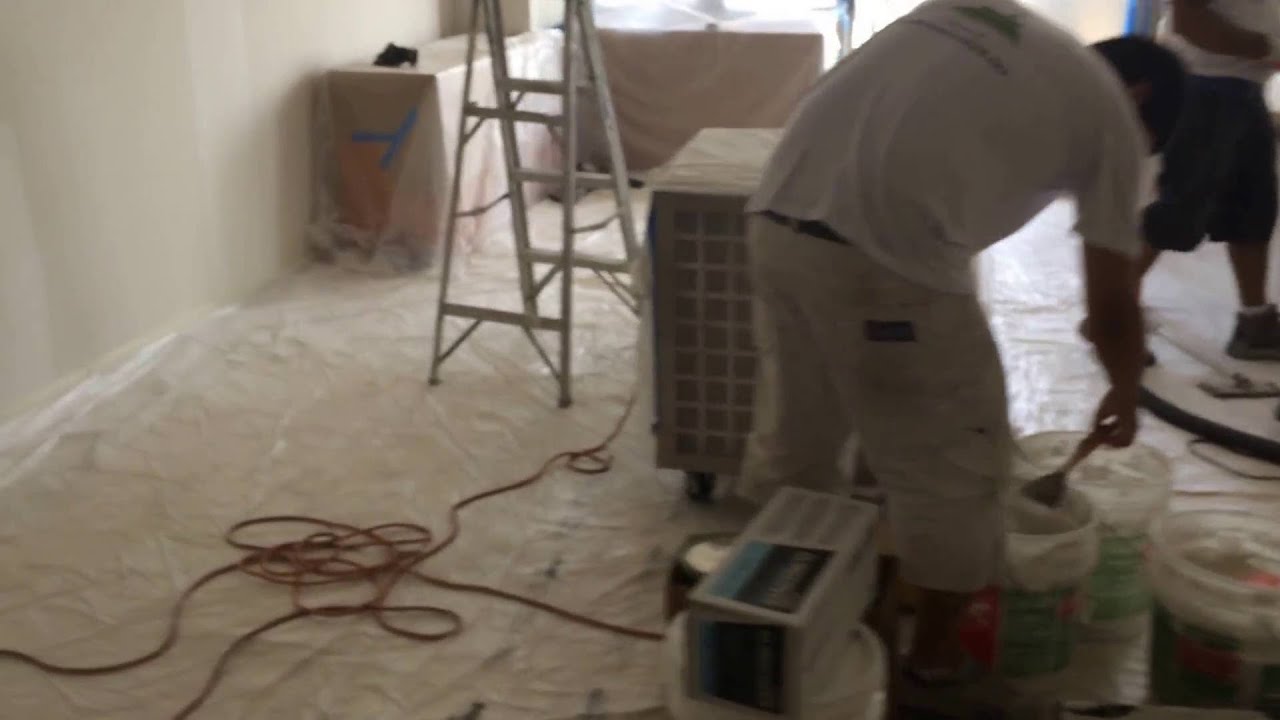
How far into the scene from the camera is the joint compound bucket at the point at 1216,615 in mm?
1604

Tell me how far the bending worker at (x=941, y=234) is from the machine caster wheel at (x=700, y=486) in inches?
27.6

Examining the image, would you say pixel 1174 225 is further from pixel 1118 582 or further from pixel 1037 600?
pixel 1037 600

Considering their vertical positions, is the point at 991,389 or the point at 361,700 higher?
the point at 991,389

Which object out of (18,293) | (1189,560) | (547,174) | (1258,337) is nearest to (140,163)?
(18,293)

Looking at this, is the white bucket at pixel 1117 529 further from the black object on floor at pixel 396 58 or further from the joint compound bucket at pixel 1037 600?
the black object on floor at pixel 396 58

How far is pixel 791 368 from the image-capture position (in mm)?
1708

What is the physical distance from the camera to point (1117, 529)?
6.14 feet

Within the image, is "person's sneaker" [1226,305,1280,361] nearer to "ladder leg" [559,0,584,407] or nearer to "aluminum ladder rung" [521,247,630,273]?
"aluminum ladder rung" [521,247,630,273]

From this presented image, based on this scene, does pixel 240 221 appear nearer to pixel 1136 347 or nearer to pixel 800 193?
pixel 800 193

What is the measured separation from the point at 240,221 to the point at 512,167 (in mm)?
1054

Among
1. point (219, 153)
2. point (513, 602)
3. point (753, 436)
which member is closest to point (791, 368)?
point (753, 436)

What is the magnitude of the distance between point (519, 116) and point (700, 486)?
1018 millimetres

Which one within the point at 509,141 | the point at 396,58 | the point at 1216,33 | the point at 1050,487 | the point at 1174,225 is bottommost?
the point at 1050,487

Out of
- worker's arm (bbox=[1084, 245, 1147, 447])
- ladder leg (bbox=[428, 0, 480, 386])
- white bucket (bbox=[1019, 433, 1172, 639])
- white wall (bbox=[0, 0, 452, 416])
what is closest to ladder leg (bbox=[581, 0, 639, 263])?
ladder leg (bbox=[428, 0, 480, 386])
